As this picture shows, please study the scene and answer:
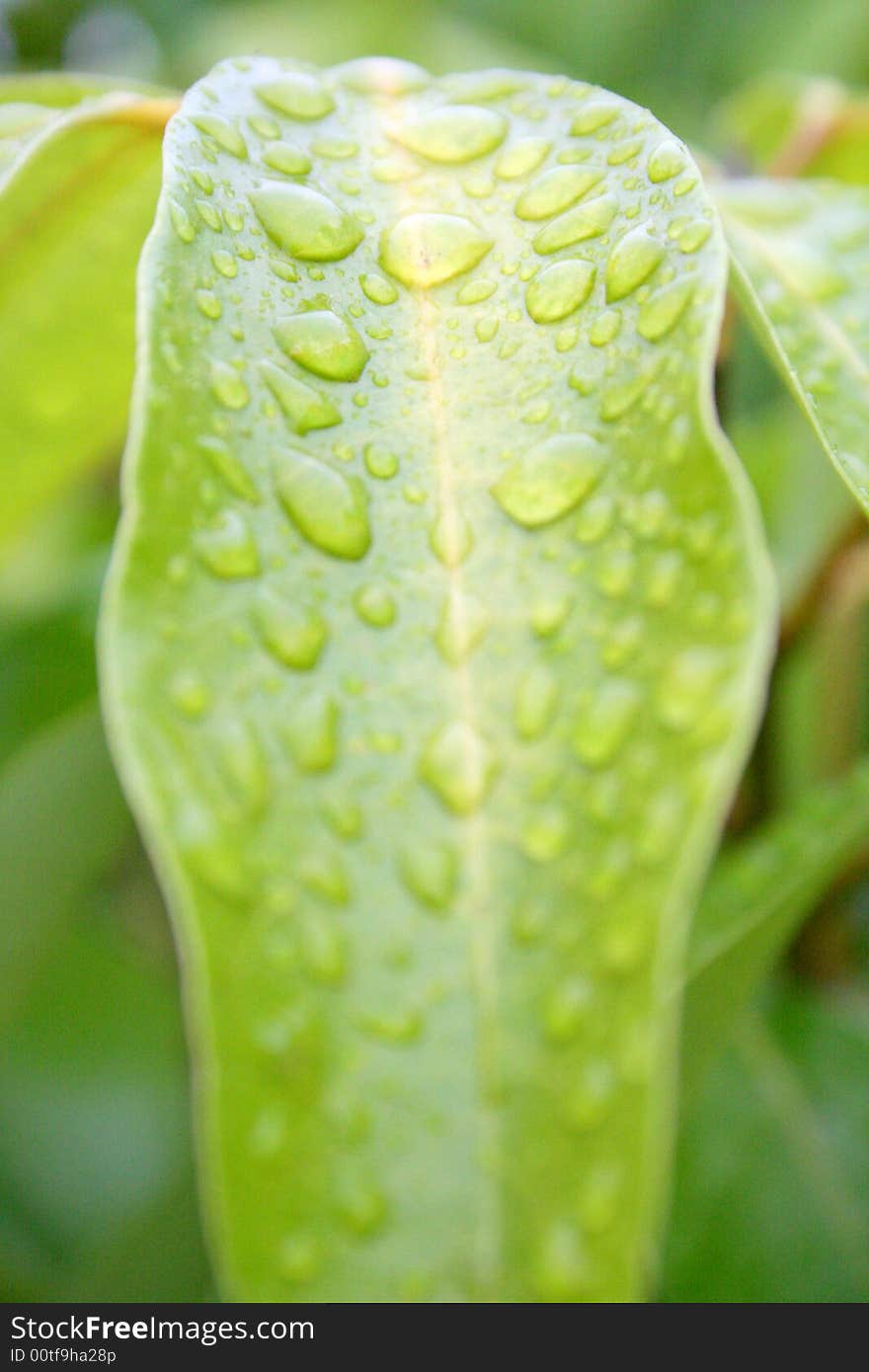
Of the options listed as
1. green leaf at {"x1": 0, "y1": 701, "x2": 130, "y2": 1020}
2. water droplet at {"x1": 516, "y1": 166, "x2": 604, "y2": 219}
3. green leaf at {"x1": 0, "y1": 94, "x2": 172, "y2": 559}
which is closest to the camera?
water droplet at {"x1": 516, "y1": 166, "x2": 604, "y2": 219}

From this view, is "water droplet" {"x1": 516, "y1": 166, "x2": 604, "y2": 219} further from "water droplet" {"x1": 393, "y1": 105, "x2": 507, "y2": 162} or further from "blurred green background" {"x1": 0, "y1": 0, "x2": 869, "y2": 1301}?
"blurred green background" {"x1": 0, "y1": 0, "x2": 869, "y2": 1301}

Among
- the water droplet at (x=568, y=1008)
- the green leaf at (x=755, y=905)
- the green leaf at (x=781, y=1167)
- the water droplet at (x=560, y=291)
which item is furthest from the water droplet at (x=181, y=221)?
the green leaf at (x=781, y=1167)

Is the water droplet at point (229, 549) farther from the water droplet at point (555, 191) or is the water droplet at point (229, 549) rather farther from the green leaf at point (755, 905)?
the green leaf at point (755, 905)

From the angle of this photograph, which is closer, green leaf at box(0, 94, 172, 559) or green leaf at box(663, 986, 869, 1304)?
green leaf at box(0, 94, 172, 559)

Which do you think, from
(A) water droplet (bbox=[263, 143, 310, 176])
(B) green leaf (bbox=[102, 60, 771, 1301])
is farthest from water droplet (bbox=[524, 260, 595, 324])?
(A) water droplet (bbox=[263, 143, 310, 176])

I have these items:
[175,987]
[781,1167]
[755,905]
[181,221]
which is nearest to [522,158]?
[181,221]
